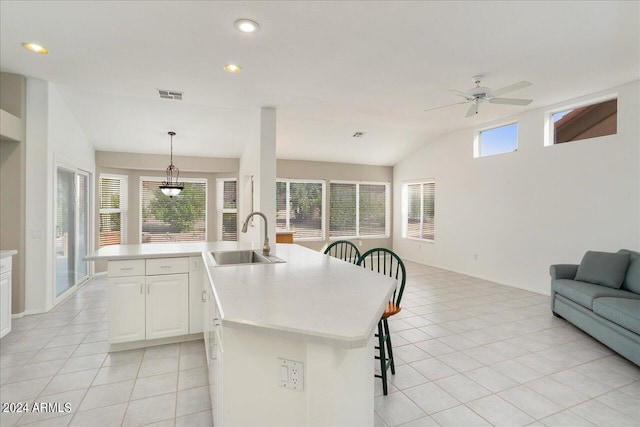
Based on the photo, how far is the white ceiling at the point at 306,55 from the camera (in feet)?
8.13

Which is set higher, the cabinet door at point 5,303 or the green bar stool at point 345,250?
the green bar stool at point 345,250

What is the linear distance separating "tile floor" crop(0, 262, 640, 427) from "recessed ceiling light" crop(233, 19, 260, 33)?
2846 mm

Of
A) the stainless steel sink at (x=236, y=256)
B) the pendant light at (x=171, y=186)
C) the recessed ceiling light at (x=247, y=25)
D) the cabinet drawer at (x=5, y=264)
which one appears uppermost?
the recessed ceiling light at (x=247, y=25)

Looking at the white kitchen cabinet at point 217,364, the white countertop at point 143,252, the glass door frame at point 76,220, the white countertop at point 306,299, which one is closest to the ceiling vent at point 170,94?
the glass door frame at point 76,220

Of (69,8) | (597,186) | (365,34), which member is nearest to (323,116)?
(365,34)

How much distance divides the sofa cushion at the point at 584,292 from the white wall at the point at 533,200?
40.7 inches

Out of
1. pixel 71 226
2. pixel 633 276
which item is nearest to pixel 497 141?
pixel 633 276

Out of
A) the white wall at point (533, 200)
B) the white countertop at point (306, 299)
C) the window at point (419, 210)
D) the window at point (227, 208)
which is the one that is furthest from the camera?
the window at point (419, 210)

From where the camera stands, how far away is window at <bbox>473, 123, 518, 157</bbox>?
5.58 meters

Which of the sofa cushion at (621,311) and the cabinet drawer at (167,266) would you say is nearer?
the sofa cushion at (621,311)

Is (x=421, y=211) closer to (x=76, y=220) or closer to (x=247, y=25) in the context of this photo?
(x=247, y=25)

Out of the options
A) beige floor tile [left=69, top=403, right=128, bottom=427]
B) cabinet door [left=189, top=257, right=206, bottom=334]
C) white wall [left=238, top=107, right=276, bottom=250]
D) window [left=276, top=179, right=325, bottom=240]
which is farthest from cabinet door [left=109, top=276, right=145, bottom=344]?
window [left=276, top=179, right=325, bottom=240]

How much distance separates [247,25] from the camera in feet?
8.63

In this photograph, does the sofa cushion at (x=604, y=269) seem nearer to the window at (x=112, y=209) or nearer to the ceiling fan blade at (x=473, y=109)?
the ceiling fan blade at (x=473, y=109)
